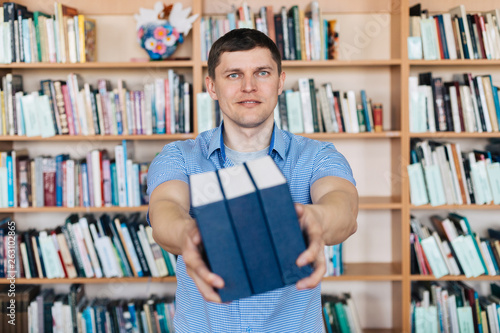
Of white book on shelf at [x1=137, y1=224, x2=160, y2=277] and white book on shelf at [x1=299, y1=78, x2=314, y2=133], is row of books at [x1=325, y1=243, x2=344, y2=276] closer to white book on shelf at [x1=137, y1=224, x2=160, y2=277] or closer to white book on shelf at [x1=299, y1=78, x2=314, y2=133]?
white book on shelf at [x1=299, y1=78, x2=314, y2=133]

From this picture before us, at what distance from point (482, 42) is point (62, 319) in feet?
8.44

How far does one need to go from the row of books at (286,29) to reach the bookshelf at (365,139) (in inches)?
4.2

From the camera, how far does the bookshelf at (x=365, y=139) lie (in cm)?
247

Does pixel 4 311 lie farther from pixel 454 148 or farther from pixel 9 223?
pixel 454 148

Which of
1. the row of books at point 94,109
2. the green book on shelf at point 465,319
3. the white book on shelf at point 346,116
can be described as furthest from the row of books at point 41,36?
the green book on shelf at point 465,319

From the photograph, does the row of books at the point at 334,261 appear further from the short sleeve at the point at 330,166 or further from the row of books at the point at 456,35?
the short sleeve at the point at 330,166

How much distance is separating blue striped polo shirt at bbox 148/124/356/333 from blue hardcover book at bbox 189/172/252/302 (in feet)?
1.28

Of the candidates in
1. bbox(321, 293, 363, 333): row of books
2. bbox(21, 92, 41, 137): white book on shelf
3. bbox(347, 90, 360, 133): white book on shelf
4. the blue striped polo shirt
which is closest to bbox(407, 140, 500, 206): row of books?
bbox(347, 90, 360, 133): white book on shelf

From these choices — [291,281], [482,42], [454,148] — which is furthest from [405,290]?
[291,281]

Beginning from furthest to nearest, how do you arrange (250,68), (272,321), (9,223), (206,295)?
(9,223) < (250,68) < (272,321) < (206,295)

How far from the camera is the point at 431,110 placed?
2445 mm

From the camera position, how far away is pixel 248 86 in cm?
127

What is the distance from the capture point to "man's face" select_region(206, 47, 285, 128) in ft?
4.12

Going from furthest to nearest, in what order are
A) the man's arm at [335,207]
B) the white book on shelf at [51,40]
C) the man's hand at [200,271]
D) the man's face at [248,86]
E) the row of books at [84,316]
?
the row of books at [84,316] → the white book on shelf at [51,40] → the man's face at [248,86] → the man's arm at [335,207] → the man's hand at [200,271]
